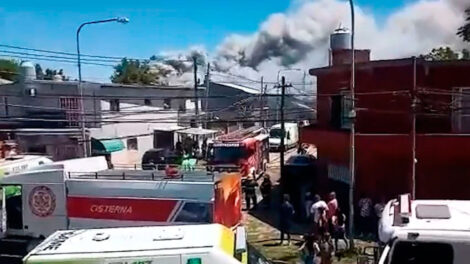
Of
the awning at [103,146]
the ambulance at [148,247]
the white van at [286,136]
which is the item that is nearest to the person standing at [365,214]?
the ambulance at [148,247]

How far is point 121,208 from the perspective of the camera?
54.9ft

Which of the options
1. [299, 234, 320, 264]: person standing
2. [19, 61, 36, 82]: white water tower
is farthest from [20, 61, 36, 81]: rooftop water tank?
[299, 234, 320, 264]: person standing

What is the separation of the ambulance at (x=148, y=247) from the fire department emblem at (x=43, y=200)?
7636 millimetres

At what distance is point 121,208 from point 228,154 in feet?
51.4

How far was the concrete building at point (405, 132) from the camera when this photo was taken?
66.2ft

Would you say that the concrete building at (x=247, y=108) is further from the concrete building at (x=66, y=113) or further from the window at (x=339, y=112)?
the window at (x=339, y=112)

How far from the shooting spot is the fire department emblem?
56.6ft

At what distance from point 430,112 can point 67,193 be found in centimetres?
1184

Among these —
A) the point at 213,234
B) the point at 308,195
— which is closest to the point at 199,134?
the point at 308,195

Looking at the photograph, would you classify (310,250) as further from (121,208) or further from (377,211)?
(121,208)

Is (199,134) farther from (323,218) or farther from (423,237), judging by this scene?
(423,237)

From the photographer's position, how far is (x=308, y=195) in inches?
852

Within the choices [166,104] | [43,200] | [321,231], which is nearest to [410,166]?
[321,231]

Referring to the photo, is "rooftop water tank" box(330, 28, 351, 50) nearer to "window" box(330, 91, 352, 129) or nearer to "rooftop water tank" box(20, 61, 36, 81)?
"window" box(330, 91, 352, 129)
